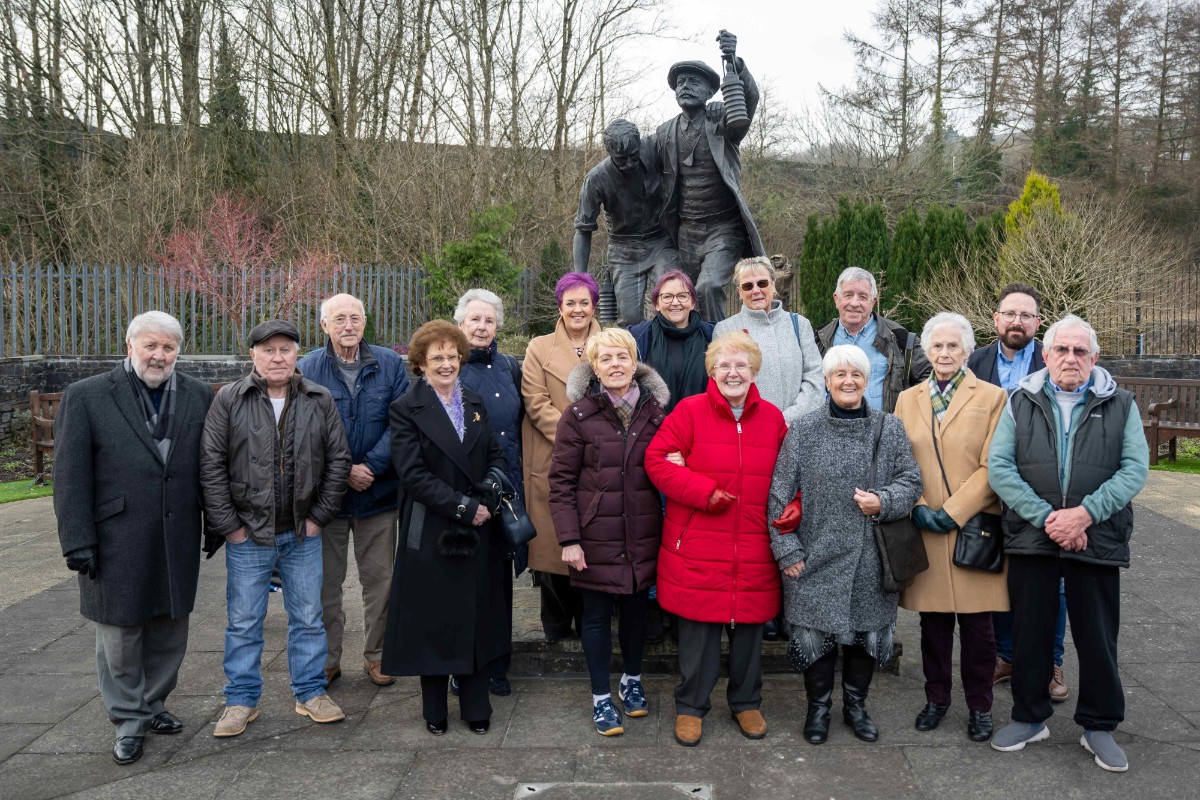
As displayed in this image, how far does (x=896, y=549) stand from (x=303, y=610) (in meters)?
2.51

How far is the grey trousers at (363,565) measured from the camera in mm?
4418

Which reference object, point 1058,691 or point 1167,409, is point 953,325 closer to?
point 1058,691

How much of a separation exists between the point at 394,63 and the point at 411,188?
4896 millimetres

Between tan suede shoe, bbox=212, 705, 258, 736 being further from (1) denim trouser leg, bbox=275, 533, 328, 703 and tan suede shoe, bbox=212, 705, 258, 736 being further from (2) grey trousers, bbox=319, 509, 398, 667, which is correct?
(2) grey trousers, bbox=319, 509, 398, 667

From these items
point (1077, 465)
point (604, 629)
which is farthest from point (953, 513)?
point (604, 629)

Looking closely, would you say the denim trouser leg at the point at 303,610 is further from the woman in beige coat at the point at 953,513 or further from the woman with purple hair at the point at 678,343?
the woman in beige coat at the point at 953,513

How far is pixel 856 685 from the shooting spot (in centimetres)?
384

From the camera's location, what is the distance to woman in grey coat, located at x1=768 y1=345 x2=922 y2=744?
3.66 meters

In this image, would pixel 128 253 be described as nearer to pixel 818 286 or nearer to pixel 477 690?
pixel 818 286

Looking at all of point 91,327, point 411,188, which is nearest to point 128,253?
point 91,327

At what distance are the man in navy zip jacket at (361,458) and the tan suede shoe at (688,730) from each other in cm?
145

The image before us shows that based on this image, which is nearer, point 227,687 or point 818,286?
point 227,687

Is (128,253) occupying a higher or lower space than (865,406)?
higher

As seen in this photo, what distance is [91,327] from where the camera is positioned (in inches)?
608
